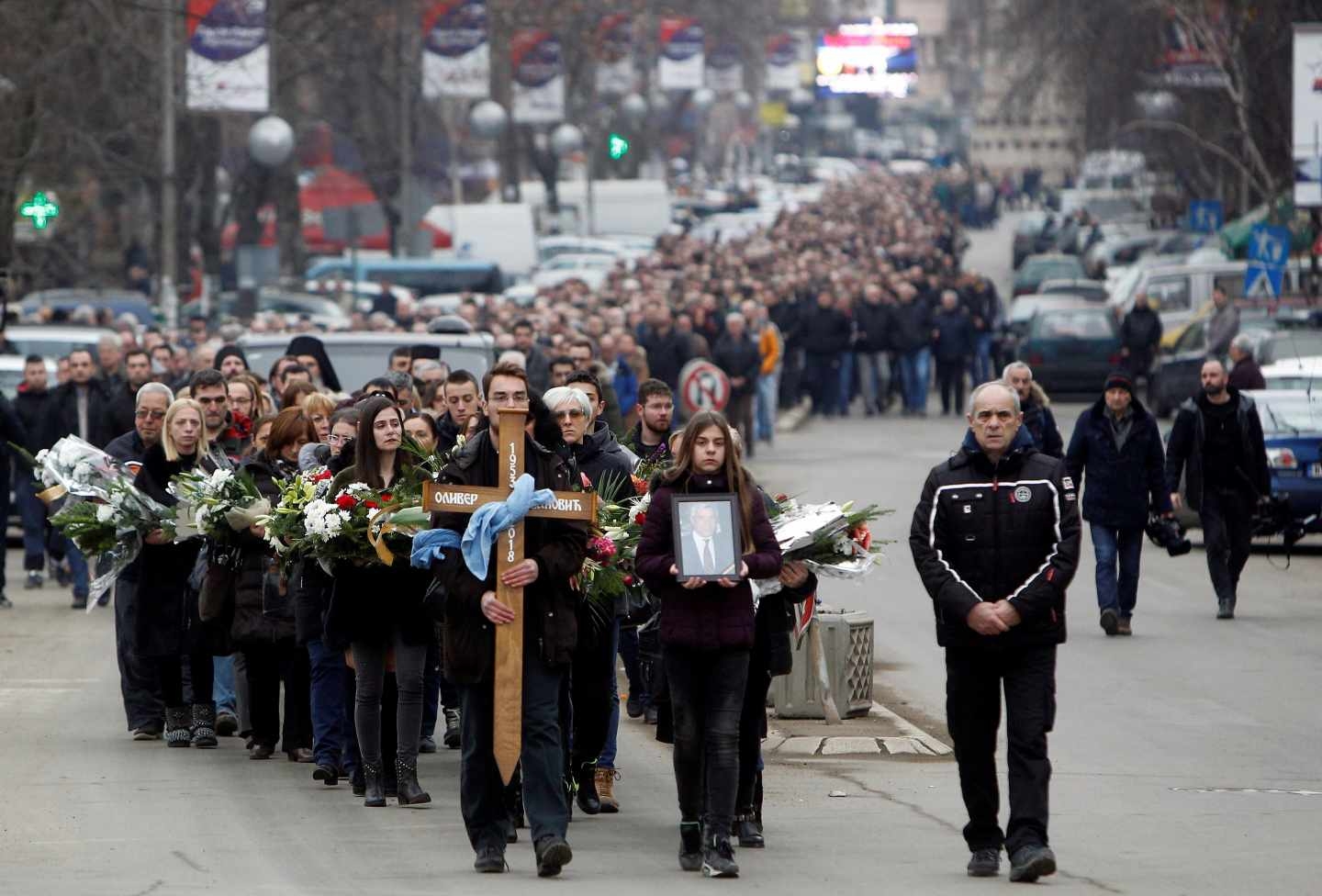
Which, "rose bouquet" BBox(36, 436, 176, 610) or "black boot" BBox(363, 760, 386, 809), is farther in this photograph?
"rose bouquet" BBox(36, 436, 176, 610)

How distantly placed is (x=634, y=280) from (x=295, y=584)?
1241 inches

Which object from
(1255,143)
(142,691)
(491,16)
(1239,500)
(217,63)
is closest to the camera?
(142,691)

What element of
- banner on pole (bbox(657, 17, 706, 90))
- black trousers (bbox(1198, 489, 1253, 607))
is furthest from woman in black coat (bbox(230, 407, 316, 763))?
banner on pole (bbox(657, 17, 706, 90))

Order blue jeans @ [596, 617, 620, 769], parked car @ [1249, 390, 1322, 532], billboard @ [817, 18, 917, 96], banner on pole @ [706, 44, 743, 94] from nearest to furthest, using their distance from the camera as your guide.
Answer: blue jeans @ [596, 617, 620, 769] < parked car @ [1249, 390, 1322, 532] < banner on pole @ [706, 44, 743, 94] < billboard @ [817, 18, 917, 96]

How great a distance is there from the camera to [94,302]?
41031 mm

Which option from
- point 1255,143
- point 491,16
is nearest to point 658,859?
point 1255,143

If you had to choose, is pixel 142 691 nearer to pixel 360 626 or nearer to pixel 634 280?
pixel 360 626

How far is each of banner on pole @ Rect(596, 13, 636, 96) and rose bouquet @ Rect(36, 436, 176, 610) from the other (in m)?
45.0

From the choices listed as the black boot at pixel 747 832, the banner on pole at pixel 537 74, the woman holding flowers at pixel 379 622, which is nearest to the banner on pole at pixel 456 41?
the banner on pole at pixel 537 74

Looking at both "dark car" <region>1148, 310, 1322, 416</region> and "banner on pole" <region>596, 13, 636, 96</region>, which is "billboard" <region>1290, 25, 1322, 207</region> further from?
"banner on pole" <region>596, 13, 636, 96</region>

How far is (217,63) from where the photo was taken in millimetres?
32594

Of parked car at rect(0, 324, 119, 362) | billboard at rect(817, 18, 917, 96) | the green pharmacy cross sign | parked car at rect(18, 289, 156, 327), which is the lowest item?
parked car at rect(0, 324, 119, 362)

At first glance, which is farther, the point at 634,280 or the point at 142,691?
the point at 634,280

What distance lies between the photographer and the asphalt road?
928 cm
